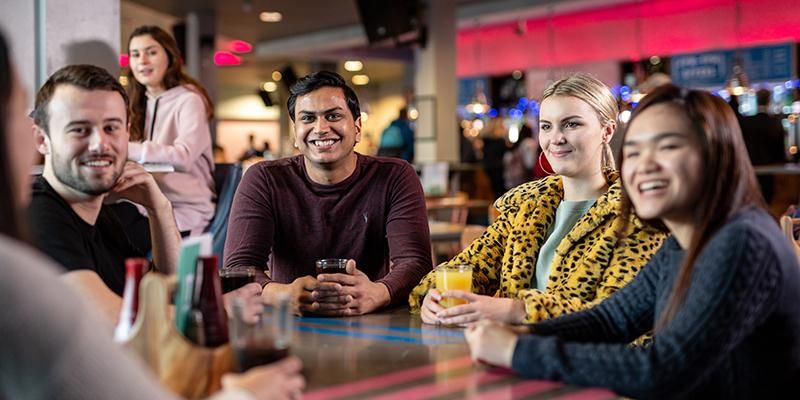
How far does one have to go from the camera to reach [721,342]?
1477mm

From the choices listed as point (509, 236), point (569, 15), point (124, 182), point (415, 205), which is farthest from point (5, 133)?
point (569, 15)

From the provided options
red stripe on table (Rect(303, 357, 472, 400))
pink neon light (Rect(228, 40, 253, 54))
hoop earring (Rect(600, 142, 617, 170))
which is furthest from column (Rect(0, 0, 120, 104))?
pink neon light (Rect(228, 40, 253, 54))

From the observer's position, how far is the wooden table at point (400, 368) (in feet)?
4.85

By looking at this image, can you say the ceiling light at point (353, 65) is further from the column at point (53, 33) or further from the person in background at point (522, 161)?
the column at point (53, 33)

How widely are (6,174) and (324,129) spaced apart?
1.88 meters

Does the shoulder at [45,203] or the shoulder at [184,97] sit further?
the shoulder at [184,97]

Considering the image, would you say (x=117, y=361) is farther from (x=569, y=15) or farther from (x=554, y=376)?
(x=569, y=15)

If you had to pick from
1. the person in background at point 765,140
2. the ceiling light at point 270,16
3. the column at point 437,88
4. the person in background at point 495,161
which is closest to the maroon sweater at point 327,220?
the person in background at point 765,140

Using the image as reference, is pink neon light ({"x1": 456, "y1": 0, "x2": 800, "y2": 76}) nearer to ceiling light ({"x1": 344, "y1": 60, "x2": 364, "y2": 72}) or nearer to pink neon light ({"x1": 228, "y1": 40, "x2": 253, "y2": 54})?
ceiling light ({"x1": 344, "y1": 60, "x2": 364, "y2": 72})

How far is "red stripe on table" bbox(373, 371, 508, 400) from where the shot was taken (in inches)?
56.9

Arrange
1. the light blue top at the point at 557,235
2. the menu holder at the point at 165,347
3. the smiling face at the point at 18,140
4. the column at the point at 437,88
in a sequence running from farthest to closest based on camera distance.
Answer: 1. the column at the point at 437,88
2. the light blue top at the point at 557,235
3. the menu holder at the point at 165,347
4. the smiling face at the point at 18,140

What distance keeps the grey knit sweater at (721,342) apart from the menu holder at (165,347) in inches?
22.0

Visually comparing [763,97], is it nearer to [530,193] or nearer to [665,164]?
[530,193]

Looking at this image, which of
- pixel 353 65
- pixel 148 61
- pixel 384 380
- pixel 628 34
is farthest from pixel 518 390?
pixel 353 65
